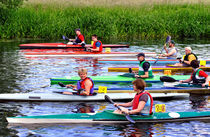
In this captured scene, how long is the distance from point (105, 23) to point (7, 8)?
677 centimetres

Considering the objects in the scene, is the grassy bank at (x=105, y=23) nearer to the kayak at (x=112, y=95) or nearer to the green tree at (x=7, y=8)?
the green tree at (x=7, y=8)

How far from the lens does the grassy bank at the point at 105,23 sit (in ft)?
98.1

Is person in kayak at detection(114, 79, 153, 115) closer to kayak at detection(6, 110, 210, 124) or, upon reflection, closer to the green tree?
kayak at detection(6, 110, 210, 124)

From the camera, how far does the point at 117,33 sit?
103ft

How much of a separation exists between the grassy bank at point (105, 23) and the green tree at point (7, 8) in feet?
1.29

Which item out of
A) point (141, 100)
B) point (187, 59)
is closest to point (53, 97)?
point (141, 100)

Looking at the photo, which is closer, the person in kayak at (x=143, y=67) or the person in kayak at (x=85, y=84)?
the person in kayak at (x=85, y=84)

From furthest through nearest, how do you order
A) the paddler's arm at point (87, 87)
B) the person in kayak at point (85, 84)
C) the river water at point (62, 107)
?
the paddler's arm at point (87, 87) → the person in kayak at point (85, 84) → the river water at point (62, 107)

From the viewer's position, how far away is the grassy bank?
98.1ft

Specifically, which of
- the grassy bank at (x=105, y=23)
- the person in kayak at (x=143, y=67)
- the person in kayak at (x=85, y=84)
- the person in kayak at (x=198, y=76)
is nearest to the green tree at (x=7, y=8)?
the grassy bank at (x=105, y=23)

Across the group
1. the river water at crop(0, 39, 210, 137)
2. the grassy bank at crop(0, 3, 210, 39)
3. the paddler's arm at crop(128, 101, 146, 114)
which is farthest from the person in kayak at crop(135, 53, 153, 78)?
the grassy bank at crop(0, 3, 210, 39)

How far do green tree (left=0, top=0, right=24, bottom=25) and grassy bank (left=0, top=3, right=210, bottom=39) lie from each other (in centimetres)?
39

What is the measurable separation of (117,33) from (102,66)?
36.3 feet

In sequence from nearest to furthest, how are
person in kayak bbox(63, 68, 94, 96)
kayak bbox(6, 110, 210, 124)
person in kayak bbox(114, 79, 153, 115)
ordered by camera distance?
person in kayak bbox(114, 79, 153, 115) < kayak bbox(6, 110, 210, 124) < person in kayak bbox(63, 68, 94, 96)
